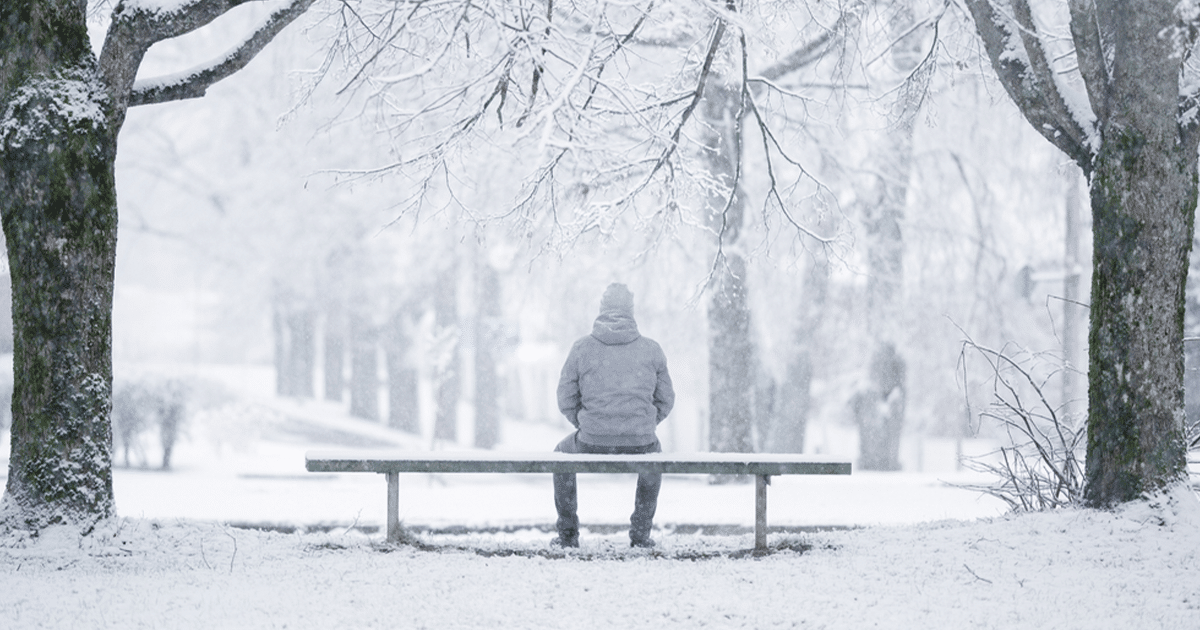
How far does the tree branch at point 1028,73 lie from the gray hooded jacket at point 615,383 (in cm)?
261

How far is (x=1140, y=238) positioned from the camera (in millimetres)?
5699

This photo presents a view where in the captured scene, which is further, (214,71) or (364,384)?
(364,384)

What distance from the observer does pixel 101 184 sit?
569 cm

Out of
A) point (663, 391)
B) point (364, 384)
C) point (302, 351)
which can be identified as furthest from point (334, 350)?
point (663, 391)

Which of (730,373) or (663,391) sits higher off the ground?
(663,391)

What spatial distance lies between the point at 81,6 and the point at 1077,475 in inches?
264

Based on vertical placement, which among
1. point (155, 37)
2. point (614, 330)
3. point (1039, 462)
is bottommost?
point (1039, 462)

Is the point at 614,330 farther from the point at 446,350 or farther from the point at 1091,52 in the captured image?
the point at 446,350

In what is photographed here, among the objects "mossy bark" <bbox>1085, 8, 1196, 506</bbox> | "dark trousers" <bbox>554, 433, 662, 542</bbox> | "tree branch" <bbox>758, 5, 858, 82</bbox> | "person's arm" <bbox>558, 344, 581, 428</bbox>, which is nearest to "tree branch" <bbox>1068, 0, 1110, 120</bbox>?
"mossy bark" <bbox>1085, 8, 1196, 506</bbox>

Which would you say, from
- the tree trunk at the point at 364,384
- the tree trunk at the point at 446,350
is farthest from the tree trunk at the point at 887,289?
the tree trunk at the point at 364,384

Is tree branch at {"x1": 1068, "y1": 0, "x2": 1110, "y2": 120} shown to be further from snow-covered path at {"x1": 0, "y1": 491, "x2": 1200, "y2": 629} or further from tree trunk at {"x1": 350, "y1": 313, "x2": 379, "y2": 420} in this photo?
tree trunk at {"x1": 350, "y1": 313, "x2": 379, "y2": 420}

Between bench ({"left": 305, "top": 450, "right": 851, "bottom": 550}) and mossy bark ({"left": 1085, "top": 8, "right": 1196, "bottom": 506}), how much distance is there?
1.58 metres

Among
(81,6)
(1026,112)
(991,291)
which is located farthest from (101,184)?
(991,291)

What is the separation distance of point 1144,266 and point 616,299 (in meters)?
2.96
